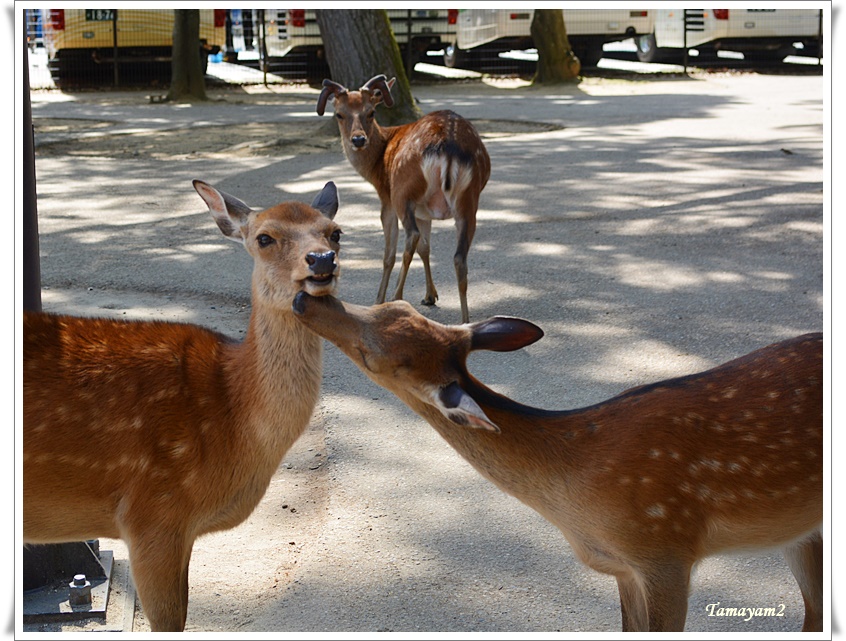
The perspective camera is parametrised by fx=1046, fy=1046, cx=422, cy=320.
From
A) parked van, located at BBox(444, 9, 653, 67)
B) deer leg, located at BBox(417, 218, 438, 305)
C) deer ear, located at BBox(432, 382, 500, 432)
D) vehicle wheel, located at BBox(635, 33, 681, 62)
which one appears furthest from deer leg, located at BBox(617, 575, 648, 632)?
vehicle wheel, located at BBox(635, 33, 681, 62)

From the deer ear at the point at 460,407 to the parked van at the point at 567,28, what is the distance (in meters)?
20.9

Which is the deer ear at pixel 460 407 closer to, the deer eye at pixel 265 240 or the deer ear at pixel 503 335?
the deer ear at pixel 503 335

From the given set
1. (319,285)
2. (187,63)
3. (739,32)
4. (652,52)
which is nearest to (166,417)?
(319,285)

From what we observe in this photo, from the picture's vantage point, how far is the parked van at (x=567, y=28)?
23.2 metres

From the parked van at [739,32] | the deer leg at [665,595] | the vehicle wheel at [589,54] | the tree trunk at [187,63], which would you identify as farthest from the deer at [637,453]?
the vehicle wheel at [589,54]

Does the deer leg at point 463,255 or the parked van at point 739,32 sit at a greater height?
the parked van at point 739,32

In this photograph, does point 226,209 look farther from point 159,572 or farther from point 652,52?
point 652,52

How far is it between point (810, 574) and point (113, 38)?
20.6 m

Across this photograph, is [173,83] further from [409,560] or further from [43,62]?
[409,560]

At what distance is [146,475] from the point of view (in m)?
3.22

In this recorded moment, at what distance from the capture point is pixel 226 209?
3908 mm

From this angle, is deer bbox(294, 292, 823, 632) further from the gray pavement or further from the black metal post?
the black metal post

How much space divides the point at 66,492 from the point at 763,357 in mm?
2286

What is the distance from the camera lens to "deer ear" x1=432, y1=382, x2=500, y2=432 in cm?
284
